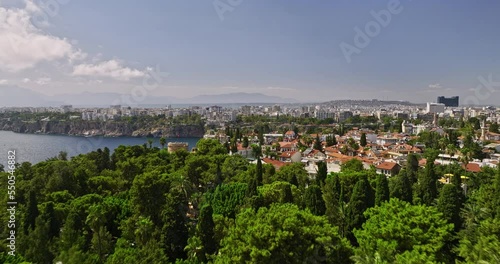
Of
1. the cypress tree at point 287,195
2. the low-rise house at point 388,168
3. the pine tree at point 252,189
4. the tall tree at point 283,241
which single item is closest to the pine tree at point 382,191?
the cypress tree at point 287,195

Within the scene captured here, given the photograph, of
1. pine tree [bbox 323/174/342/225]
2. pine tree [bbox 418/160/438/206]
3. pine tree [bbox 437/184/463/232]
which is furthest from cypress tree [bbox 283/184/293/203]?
pine tree [bbox 418/160/438/206]

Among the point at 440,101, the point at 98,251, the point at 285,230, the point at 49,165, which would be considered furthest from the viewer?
the point at 440,101

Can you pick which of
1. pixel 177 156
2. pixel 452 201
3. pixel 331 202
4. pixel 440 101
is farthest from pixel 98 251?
pixel 440 101

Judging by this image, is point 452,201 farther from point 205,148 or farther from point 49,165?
point 49,165

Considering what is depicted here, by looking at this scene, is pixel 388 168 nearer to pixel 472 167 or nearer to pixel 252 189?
pixel 472 167

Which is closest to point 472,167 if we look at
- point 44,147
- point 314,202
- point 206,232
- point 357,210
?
point 357,210

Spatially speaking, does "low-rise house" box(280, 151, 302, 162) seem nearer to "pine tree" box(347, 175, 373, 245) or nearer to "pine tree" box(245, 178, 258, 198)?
"pine tree" box(245, 178, 258, 198)

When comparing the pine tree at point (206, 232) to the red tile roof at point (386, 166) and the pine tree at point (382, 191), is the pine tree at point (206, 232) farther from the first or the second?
the red tile roof at point (386, 166)
